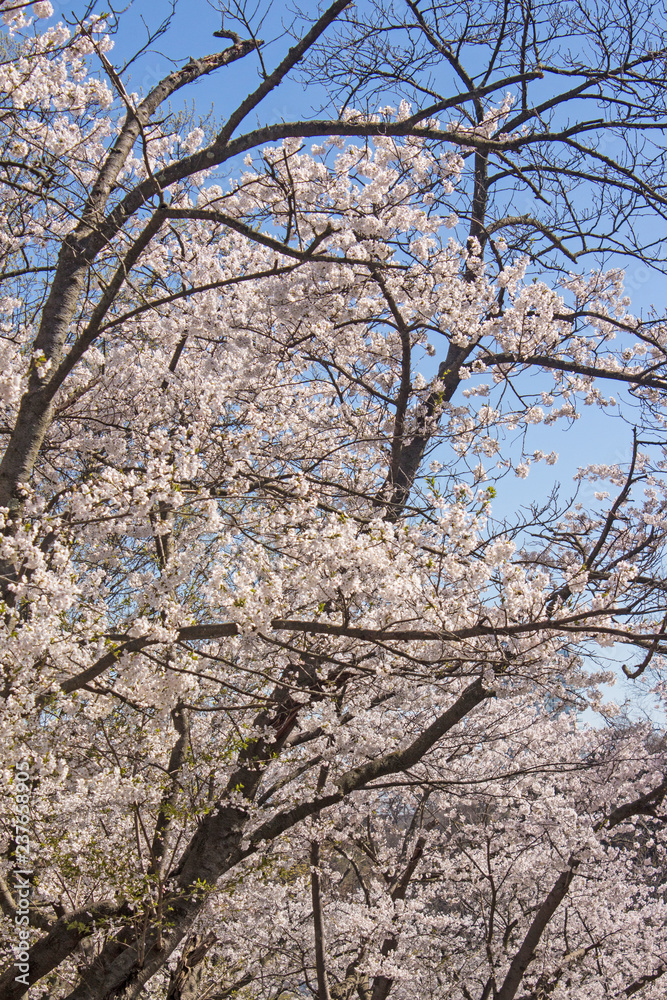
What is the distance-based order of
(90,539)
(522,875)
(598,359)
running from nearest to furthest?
(90,539), (598,359), (522,875)

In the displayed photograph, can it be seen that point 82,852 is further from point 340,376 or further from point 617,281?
point 617,281

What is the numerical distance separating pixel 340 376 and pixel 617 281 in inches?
129

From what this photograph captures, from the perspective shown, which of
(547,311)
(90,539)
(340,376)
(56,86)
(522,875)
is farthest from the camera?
(522,875)

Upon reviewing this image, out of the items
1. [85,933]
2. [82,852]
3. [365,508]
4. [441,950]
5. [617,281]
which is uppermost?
[617,281]

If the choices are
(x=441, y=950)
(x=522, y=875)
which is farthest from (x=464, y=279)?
(x=441, y=950)

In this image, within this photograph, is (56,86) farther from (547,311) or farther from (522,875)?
(522,875)

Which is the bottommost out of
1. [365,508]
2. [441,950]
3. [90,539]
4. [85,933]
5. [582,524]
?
[85,933]

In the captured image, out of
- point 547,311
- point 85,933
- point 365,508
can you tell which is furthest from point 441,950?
point 547,311

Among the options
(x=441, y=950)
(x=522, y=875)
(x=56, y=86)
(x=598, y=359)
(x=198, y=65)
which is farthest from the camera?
(x=441, y=950)

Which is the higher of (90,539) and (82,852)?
(90,539)

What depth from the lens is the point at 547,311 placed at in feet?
20.6

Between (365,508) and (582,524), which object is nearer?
(365,508)

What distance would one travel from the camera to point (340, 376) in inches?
284

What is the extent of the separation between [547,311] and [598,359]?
2.94 ft
